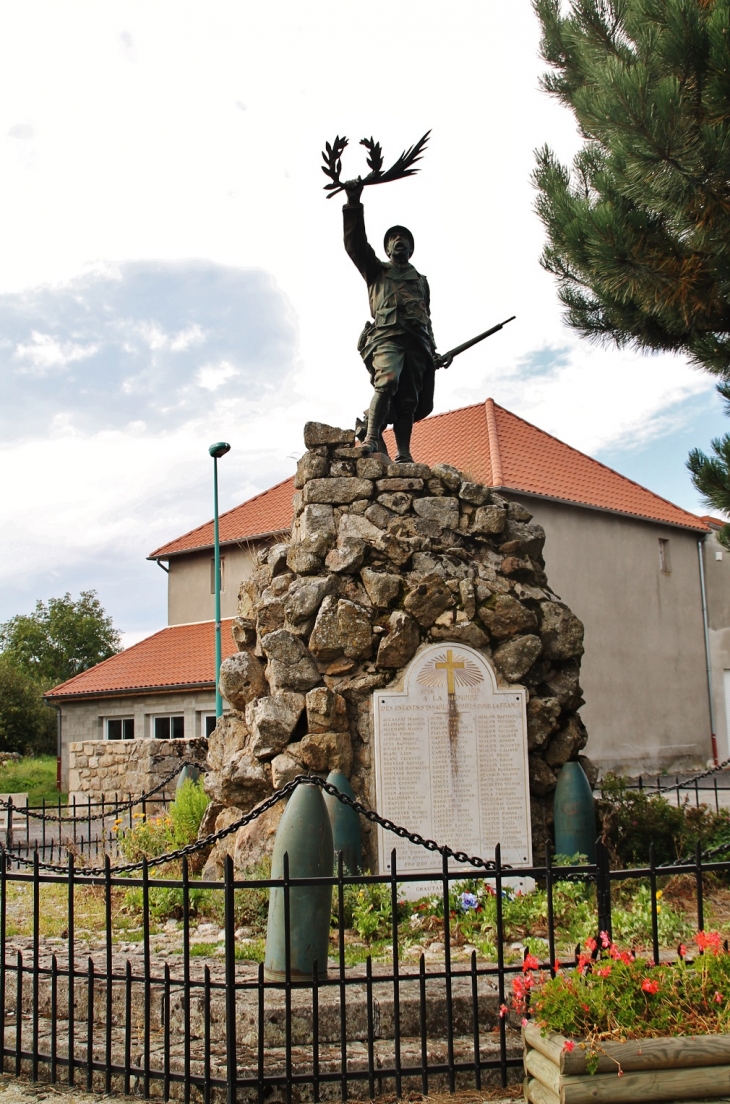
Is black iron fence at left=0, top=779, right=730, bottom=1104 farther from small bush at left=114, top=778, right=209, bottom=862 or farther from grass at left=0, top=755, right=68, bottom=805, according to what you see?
grass at left=0, top=755, right=68, bottom=805

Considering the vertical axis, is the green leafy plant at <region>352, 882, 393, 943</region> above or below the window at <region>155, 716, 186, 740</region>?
below

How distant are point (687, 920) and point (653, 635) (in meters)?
14.0

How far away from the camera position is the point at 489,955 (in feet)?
16.2

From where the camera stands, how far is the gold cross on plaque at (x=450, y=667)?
645cm

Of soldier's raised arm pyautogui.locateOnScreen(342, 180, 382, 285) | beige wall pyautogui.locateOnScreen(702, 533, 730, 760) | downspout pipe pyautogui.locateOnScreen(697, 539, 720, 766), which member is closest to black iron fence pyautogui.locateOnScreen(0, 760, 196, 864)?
soldier's raised arm pyautogui.locateOnScreen(342, 180, 382, 285)

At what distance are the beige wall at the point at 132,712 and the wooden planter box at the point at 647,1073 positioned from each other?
51.8ft

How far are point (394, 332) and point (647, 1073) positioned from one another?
18.9 feet

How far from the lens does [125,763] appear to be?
49.5 ft

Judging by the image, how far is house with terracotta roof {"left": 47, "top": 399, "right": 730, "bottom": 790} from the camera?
17.7 meters

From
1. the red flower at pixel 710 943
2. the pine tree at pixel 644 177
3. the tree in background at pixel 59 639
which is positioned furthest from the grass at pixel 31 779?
the tree in background at pixel 59 639

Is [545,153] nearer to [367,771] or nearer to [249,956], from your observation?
[367,771]

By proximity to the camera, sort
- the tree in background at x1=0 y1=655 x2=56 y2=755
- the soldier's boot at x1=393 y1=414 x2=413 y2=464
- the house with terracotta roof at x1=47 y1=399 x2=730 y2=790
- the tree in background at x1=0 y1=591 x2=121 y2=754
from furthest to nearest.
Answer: the tree in background at x1=0 y1=591 x2=121 y2=754, the tree in background at x1=0 y1=655 x2=56 y2=755, the house with terracotta roof at x1=47 y1=399 x2=730 y2=790, the soldier's boot at x1=393 y1=414 x2=413 y2=464

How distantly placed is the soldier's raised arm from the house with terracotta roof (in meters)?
8.79

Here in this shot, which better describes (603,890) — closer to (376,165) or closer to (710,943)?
(710,943)
